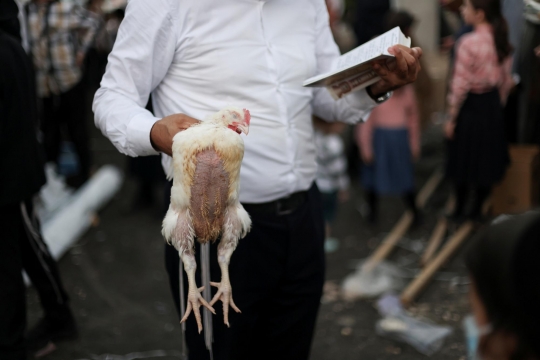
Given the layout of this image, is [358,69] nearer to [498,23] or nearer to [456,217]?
[498,23]

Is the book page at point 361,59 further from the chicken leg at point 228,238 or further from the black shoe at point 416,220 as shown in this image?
the black shoe at point 416,220

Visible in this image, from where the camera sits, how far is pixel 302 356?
210cm

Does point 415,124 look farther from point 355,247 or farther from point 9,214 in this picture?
point 9,214

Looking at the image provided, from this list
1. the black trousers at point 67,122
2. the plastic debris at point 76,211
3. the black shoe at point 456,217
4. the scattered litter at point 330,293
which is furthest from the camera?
the black trousers at point 67,122

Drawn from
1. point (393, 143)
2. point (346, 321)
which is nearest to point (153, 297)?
point (346, 321)

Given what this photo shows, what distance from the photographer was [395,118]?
4531 mm

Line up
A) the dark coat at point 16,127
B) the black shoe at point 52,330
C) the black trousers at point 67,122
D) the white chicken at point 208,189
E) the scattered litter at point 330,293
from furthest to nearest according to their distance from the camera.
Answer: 1. the black trousers at point 67,122
2. the scattered litter at point 330,293
3. the black shoe at point 52,330
4. the dark coat at point 16,127
5. the white chicken at point 208,189

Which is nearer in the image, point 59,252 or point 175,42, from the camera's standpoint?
point 175,42

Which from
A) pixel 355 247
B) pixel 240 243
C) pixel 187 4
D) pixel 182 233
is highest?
pixel 187 4

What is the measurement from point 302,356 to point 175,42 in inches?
49.4

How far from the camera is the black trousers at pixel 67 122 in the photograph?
543cm

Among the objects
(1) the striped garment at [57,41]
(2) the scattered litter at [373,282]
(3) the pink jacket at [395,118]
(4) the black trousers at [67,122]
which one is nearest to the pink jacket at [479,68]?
(3) the pink jacket at [395,118]

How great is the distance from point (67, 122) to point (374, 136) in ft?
10.2

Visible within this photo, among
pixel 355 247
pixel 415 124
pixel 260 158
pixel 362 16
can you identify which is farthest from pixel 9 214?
pixel 362 16
